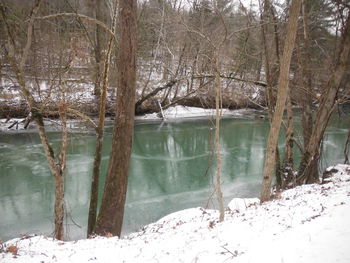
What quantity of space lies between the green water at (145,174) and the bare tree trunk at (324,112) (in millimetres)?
2156

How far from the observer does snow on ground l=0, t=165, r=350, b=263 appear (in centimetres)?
316

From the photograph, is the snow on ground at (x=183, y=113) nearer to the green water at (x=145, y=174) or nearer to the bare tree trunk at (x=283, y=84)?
the green water at (x=145, y=174)

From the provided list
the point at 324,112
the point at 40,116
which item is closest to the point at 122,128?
the point at 40,116

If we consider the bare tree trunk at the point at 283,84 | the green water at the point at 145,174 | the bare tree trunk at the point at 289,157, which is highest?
the bare tree trunk at the point at 283,84

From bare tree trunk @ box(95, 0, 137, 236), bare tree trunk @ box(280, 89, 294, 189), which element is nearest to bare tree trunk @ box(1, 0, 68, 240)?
bare tree trunk @ box(95, 0, 137, 236)

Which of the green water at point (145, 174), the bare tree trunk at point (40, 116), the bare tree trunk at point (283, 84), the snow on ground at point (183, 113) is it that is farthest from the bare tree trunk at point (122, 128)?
the snow on ground at point (183, 113)

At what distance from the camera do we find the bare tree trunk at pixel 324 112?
315 inches

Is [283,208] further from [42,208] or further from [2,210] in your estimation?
[2,210]

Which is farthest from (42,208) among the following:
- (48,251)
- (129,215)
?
(48,251)

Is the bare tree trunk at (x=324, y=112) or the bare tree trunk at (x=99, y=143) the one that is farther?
the bare tree trunk at (x=324, y=112)

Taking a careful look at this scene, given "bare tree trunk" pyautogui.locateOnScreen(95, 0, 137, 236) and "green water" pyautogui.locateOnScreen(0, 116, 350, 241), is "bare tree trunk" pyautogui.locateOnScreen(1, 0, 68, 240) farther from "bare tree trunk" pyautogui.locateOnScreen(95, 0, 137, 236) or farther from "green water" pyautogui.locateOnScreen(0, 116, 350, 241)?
"green water" pyautogui.locateOnScreen(0, 116, 350, 241)

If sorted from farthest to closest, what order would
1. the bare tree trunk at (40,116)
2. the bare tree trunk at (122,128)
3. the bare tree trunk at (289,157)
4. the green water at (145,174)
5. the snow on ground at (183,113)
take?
1. the snow on ground at (183,113)
2. the bare tree trunk at (289,157)
3. the green water at (145,174)
4. the bare tree trunk at (40,116)
5. the bare tree trunk at (122,128)

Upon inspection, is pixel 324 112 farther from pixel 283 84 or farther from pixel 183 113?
pixel 183 113

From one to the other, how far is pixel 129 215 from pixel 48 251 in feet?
15.9
